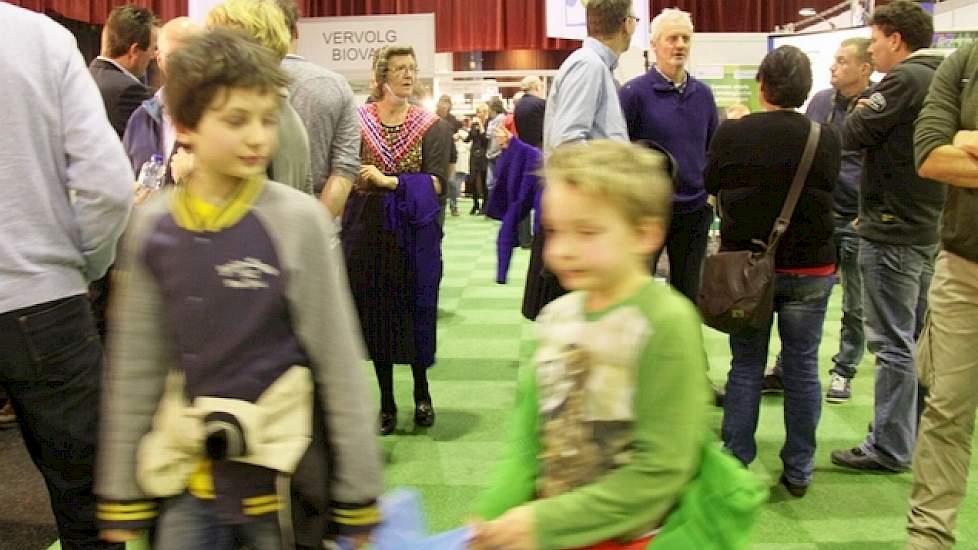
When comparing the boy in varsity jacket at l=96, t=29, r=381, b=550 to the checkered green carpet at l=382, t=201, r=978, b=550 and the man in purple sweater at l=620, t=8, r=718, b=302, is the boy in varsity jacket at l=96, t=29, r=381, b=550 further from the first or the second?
the man in purple sweater at l=620, t=8, r=718, b=302

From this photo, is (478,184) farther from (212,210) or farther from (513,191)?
(212,210)

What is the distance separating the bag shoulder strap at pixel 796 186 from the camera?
9.43 ft

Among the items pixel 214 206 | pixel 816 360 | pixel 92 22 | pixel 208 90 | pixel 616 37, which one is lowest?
pixel 816 360

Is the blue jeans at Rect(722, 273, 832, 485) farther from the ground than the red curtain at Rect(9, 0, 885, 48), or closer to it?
closer to it

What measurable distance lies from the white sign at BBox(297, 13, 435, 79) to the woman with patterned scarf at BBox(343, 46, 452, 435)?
623cm

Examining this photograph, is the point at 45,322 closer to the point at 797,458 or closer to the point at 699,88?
the point at 797,458

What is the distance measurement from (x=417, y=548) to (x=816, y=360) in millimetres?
2053

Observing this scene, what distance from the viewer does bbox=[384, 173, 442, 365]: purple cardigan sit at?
3.60 m

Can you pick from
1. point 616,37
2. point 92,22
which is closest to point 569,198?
point 616,37

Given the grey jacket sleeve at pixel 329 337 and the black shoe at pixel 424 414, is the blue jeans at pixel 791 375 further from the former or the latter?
the grey jacket sleeve at pixel 329 337

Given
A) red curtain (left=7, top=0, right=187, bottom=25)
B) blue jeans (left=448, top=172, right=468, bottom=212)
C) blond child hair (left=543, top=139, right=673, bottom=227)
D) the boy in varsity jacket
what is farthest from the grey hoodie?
blue jeans (left=448, top=172, right=468, bottom=212)

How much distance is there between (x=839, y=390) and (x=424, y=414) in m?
1.92

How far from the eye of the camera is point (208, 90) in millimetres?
1418

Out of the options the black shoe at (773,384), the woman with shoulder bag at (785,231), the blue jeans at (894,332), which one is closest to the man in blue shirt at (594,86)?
the woman with shoulder bag at (785,231)
